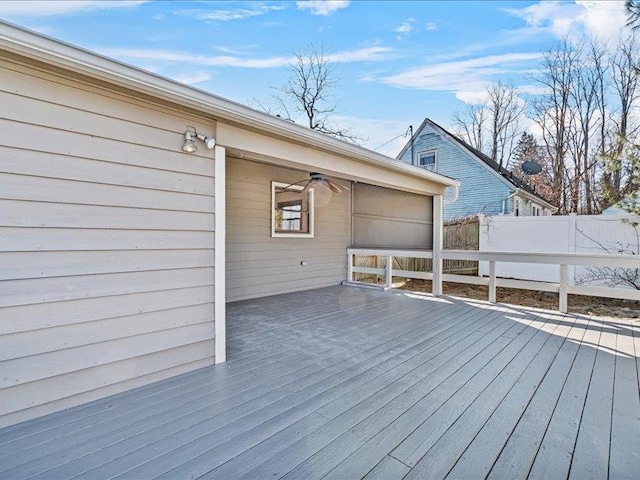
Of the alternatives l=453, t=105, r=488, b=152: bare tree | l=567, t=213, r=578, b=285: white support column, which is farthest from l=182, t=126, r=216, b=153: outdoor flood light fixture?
l=453, t=105, r=488, b=152: bare tree

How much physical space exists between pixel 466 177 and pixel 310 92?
632 cm

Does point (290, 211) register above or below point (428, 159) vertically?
below

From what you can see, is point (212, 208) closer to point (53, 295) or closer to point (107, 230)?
point (107, 230)

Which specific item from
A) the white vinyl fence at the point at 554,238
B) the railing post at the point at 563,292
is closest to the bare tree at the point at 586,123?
the white vinyl fence at the point at 554,238

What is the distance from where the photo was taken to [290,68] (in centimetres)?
1162

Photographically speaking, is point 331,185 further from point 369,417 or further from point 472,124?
point 472,124

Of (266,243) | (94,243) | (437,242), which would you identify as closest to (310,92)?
(266,243)

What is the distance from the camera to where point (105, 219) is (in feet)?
7.66

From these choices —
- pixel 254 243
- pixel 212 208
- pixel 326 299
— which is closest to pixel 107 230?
pixel 212 208

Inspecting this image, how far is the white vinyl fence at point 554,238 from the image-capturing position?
21.7ft

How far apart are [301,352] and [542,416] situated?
6.35 feet

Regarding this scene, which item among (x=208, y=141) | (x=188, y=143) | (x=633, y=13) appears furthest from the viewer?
(x=633, y=13)

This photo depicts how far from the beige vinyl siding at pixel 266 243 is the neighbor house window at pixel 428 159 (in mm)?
6715

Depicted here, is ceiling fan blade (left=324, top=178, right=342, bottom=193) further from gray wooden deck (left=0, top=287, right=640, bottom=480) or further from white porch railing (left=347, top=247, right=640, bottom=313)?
gray wooden deck (left=0, top=287, right=640, bottom=480)
